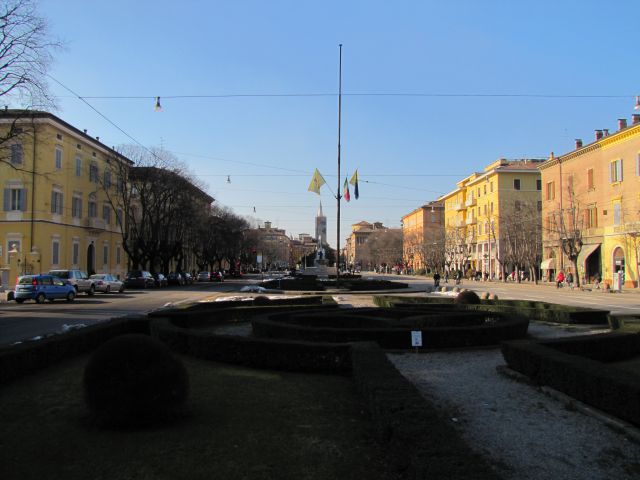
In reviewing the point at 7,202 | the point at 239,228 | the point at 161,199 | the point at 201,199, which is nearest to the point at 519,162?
the point at 239,228

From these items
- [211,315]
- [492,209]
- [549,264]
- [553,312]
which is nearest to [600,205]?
[549,264]

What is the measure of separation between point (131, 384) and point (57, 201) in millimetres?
50133

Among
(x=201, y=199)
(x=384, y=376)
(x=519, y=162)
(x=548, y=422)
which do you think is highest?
(x=519, y=162)

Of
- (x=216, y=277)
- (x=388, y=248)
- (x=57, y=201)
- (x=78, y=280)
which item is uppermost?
(x=57, y=201)

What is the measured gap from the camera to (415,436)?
180 inches

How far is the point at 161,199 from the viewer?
57031 mm

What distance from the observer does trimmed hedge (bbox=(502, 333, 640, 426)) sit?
6.76 m

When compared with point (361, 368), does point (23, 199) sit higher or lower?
higher

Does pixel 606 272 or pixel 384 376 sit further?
pixel 606 272

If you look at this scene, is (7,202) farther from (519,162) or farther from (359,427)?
(519,162)

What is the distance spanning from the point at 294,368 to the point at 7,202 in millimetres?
46319

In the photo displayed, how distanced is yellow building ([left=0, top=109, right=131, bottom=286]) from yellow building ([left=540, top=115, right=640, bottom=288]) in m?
47.7

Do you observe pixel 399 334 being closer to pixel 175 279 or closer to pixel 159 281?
pixel 159 281

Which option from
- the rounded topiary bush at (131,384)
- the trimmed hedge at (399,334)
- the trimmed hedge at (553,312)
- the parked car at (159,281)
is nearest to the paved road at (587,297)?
the trimmed hedge at (553,312)
